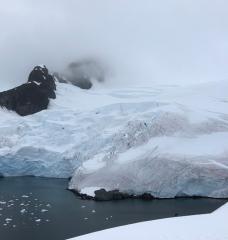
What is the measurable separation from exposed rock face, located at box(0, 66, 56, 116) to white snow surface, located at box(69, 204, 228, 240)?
59962 mm

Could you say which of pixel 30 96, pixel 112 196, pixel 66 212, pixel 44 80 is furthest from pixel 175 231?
pixel 44 80

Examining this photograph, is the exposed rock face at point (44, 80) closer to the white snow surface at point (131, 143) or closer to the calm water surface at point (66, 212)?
the white snow surface at point (131, 143)

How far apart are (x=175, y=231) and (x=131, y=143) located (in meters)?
33.4

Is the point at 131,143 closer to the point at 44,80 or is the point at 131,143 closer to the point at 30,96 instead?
the point at 30,96

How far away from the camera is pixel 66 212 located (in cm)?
3547

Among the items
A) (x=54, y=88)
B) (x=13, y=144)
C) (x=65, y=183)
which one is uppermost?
(x=54, y=88)

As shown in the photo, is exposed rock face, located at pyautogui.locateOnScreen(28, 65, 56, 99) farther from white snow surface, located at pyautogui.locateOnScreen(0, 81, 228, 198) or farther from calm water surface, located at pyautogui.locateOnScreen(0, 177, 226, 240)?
calm water surface, located at pyautogui.locateOnScreen(0, 177, 226, 240)

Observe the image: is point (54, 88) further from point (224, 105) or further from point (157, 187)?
point (157, 187)

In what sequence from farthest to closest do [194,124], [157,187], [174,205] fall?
[194,124]
[157,187]
[174,205]

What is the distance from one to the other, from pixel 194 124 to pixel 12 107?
122ft

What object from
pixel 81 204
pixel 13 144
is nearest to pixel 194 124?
pixel 81 204

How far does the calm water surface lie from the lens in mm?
29281

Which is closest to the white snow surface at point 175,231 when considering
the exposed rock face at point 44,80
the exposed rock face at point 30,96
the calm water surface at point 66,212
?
the calm water surface at point 66,212

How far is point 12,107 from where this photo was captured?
250ft
